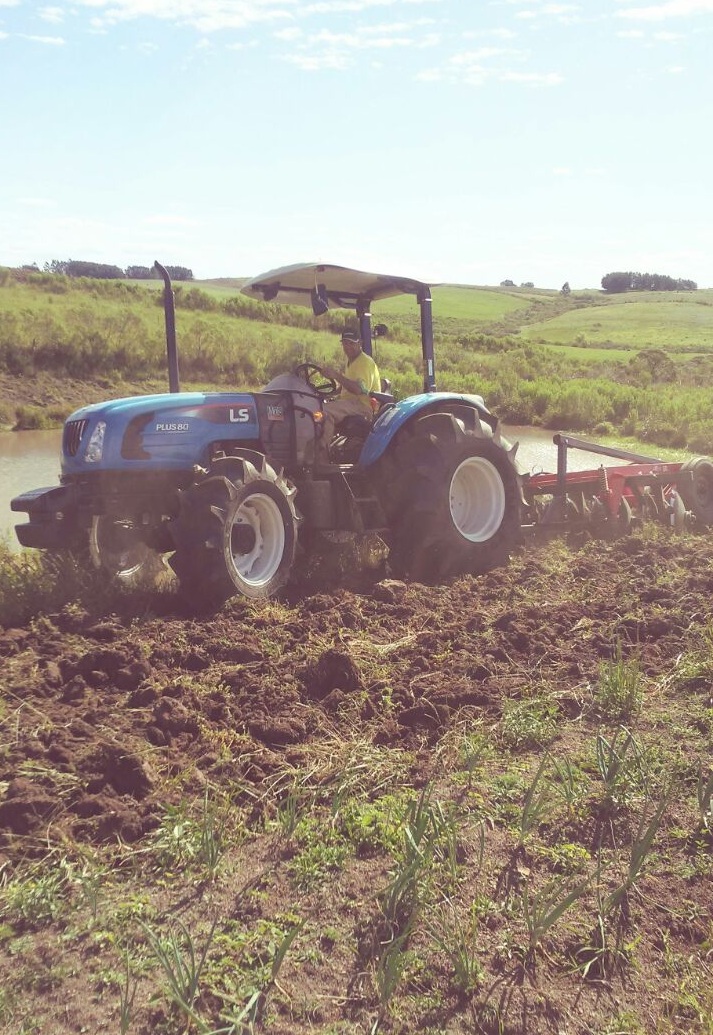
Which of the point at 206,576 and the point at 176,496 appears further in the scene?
the point at 176,496

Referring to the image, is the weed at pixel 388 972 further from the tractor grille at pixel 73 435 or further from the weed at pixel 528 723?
the tractor grille at pixel 73 435

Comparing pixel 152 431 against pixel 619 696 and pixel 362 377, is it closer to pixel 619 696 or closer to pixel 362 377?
pixel 362 377

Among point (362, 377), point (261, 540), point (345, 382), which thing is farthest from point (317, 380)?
point (261, 540)

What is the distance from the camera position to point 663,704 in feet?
14.9

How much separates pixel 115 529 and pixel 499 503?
3.17 meters

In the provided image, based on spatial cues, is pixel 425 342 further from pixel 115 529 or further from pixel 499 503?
pixel 115 529

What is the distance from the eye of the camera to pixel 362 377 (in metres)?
7.76

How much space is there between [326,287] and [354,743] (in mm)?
4680

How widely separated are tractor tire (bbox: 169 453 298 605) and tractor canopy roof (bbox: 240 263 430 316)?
159cm

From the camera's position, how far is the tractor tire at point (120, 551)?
6.49 m

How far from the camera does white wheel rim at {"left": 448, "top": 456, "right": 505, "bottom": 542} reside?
26.5 ft

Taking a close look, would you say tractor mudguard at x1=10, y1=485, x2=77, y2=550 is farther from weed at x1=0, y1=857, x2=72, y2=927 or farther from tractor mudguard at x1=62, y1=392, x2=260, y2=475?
weed at x1=0, y1=857, x2=72, y2=927

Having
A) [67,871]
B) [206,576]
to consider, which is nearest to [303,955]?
[67,871]

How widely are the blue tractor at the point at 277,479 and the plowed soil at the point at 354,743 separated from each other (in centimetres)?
48
